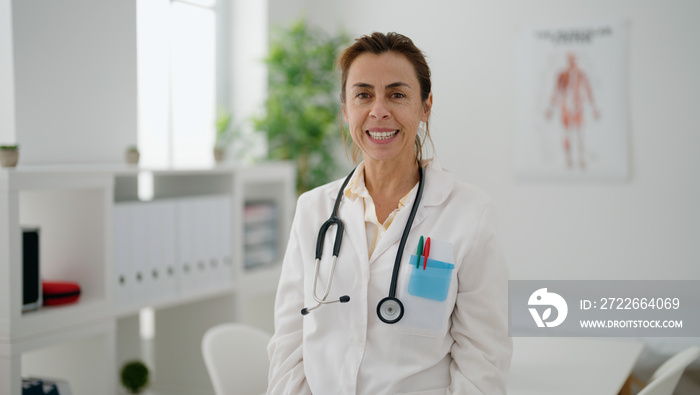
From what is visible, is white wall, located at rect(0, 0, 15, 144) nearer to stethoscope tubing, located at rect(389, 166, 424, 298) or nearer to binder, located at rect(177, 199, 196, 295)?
binder, located at rect(177, 199, 196, 295)

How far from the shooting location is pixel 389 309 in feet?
4.42

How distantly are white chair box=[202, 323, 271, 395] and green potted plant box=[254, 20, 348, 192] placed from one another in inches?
69.1

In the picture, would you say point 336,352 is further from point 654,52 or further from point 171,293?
point 654,52

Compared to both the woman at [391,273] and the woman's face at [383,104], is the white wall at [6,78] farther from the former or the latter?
the woman's face at [383,104]

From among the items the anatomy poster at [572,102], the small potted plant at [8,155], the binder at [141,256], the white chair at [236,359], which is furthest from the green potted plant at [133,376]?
the anatomy poster at [572,102]

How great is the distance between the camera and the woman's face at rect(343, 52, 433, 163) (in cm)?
142

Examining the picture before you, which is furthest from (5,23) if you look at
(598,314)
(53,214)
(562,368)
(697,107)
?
(697,107)

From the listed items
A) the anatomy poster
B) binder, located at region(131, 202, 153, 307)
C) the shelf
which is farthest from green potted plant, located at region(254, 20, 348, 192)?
binder, located at region(131, 202, 153, 307)

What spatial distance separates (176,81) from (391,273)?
2719 mm

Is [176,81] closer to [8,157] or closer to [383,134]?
[8,157]

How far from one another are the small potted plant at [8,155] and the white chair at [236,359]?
0.85 meters

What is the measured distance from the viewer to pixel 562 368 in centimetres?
214

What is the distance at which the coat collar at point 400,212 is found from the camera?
55.9 inches

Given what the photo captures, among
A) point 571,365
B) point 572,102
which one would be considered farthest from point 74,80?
point 572,102
